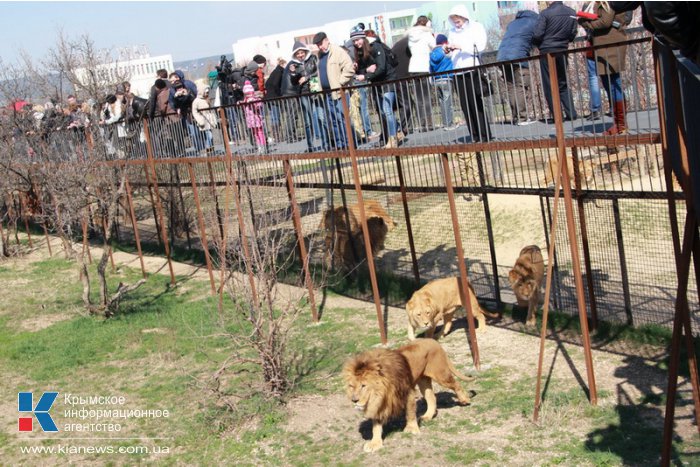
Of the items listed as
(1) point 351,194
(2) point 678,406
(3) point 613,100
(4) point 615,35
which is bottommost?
(2) point 678,406

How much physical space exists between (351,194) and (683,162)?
32.7 feet

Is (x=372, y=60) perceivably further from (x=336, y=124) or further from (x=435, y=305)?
(x=435, y=305)

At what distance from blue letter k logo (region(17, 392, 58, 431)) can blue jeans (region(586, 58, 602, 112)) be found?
727 cm

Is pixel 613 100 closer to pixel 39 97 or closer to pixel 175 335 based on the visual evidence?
pixel 175 335

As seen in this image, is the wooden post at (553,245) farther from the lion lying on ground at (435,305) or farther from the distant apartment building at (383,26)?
the distant apartment building at (383,26)

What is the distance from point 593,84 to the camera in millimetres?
9992

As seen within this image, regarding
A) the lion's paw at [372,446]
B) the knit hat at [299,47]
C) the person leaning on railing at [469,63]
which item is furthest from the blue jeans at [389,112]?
the lion's paw at [372,446]

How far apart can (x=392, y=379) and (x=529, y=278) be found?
11.7 ft

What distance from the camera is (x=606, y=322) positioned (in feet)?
35.9

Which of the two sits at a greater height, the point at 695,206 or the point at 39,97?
the point at 39,97

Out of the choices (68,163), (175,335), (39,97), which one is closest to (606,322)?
(175,335)

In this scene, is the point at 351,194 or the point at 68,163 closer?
the point at 351,194

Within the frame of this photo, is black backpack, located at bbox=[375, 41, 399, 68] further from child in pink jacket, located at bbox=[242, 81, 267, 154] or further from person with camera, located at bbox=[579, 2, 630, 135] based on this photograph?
person with camera, located at bbox=[579, 2, 630, 135]

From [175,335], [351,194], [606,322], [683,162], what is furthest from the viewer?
[351,194]
